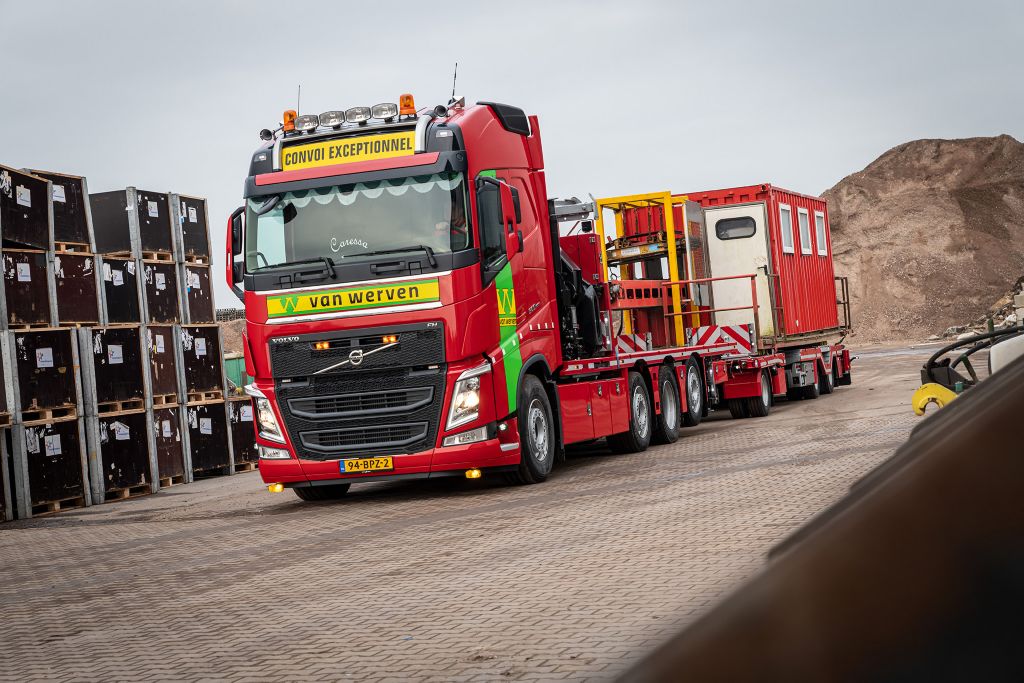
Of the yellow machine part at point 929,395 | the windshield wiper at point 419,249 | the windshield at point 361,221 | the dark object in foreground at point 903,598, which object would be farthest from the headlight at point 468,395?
the dark object in foreground at point 903,598

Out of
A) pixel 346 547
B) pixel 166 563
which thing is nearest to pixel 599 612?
pixel 346 547

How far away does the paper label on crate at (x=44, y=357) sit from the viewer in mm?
15906

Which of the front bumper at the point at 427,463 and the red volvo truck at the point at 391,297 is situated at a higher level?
the red volvo truck at the point at 391,297

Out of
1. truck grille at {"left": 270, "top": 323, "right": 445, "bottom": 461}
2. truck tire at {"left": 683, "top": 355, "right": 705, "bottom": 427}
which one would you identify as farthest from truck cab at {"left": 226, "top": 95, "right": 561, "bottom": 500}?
truck tire at {"left": 683, "top": 355, "right": 705, "bottom": 427}

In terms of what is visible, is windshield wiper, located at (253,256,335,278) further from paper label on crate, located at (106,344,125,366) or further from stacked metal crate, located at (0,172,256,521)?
paper label on crate, located at (106,344,125,366)

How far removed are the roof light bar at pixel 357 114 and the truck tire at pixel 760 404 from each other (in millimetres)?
10351

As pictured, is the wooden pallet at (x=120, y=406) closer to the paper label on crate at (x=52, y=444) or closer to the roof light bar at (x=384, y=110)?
the paper label on crate at (x=52, y=444)

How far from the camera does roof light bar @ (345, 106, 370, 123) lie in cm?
1271

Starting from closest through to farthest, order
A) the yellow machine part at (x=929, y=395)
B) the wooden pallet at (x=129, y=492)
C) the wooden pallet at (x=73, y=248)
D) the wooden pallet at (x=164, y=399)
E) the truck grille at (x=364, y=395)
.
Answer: the yellow machine part at (x=929, y=395)
the truck grille at (x=364, y=395)
the wooden pallet at (x=73, y=248)
the wooden pallet at (x=129, y=492)
the wooden pallet at (x=164, y=399)

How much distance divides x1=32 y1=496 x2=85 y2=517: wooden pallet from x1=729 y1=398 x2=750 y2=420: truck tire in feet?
35.9

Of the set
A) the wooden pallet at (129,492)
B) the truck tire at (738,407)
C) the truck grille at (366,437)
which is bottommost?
the wooden pallet at (129,492)

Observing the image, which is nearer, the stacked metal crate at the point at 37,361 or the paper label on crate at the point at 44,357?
the stacked metal crate at the point at 37,361

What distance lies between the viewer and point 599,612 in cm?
619

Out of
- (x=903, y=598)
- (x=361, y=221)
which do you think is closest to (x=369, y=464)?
(x=361, y=221)
